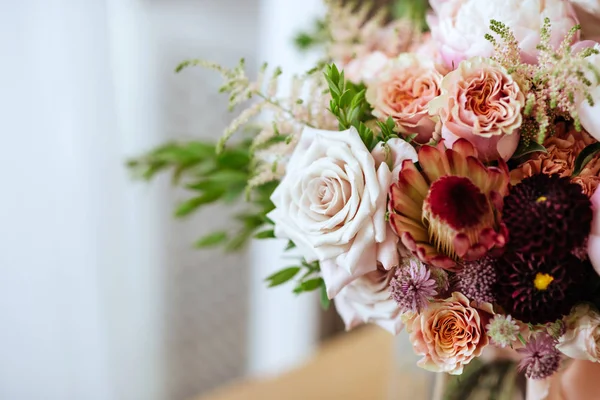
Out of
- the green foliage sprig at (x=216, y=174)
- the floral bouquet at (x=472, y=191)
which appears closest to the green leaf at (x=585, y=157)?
the floral bouquet at (x=472, y=191)

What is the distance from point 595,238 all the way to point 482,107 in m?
0.13

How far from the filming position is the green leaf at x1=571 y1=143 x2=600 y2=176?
0.44 metres

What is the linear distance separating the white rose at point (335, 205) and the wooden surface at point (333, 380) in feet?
1.73

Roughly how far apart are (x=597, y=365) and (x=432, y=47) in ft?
1.10

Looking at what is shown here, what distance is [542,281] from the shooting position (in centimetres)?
39

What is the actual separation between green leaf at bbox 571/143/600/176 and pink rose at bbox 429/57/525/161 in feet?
0.19

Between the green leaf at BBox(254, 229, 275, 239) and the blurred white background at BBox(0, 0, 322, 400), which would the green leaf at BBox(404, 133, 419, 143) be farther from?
the blurred white background at BBox(0, 0, 322, 400)

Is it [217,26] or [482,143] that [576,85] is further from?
[217,26]

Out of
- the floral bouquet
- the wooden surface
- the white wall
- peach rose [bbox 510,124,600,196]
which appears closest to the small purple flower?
the floral bouquet

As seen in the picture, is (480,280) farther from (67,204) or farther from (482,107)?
(67,204)

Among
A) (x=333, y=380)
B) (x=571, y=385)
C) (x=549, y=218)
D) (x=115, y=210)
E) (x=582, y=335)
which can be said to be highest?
(x=549, y=218)

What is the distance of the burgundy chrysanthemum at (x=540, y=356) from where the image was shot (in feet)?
1.46

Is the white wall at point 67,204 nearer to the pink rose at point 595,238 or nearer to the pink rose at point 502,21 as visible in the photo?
the pink rose at point 502,21

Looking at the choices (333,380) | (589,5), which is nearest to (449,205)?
(589,5)
